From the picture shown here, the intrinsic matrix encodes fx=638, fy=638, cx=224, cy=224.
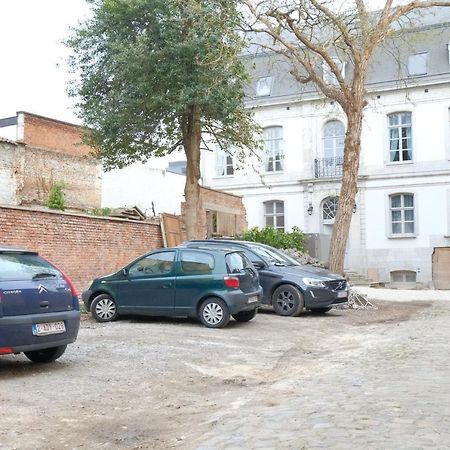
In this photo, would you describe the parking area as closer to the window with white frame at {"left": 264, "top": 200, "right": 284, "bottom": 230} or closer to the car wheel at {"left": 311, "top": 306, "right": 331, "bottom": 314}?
the car wheel at {"left": 311, "top": 306, "right": 331, "bottom": 314}

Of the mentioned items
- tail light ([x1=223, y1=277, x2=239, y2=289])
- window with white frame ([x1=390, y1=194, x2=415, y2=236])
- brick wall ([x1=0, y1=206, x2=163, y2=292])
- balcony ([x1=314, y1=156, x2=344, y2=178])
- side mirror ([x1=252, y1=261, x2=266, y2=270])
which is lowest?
tail light ([x1=223, y1=277, x2=239, y2=289])

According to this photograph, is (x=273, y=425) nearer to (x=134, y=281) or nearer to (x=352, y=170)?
(x=134, y=281)

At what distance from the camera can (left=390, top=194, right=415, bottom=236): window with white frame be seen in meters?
33.0

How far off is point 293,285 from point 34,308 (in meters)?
7.86

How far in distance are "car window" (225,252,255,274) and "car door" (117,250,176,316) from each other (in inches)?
45.0

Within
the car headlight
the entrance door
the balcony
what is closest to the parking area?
the car headlight

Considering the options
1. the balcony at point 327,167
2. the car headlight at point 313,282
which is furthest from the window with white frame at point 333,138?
the car headlight at point 313,282

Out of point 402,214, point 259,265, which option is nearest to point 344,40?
point 259,265

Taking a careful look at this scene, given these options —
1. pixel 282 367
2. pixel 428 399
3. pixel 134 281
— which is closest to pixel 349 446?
pixel 428 399

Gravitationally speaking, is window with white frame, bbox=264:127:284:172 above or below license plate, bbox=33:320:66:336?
above

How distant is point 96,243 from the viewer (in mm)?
16484

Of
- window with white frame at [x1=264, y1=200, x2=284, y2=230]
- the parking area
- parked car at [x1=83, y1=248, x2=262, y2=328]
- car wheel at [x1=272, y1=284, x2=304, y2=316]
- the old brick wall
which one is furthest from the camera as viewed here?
window with white frame at [x1=264, y1=200, x2=284, y2=230]

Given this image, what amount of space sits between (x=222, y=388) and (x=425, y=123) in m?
27.9

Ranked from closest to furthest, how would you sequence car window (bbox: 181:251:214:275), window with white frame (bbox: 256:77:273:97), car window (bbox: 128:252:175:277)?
car window (bbox: 181:251:214:275) < car window (bbox: 128:252:175:277) < window with white frame (bbox: 256:77:273:97)
